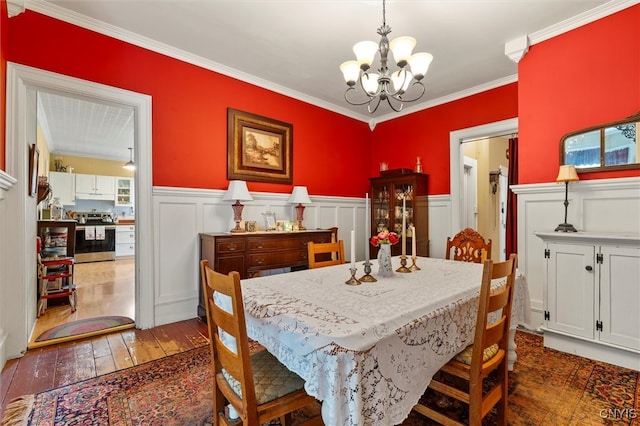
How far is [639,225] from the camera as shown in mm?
2342

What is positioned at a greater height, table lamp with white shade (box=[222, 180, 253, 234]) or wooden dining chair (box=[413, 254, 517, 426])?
table lamp with white shade (box=[222, 180, 253, 234])

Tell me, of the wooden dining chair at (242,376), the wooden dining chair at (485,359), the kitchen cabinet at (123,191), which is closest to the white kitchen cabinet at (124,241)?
the kitchen cabinet at (123,191)

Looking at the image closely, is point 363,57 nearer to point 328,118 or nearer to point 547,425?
point 547,425

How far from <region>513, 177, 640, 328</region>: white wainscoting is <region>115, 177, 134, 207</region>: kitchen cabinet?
30.3 ft

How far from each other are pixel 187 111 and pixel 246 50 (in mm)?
924

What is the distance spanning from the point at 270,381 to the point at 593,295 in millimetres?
2614

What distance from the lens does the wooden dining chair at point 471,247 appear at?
103 inches

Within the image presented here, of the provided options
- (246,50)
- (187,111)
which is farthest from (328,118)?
(187,111)

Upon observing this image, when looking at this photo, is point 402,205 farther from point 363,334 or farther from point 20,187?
point 20,187

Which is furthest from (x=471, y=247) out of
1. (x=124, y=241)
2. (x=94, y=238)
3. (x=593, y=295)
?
(x=124, y=241)

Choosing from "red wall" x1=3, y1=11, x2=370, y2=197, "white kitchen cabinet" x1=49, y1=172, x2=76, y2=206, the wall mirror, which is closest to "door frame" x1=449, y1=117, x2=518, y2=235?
the wall mirror

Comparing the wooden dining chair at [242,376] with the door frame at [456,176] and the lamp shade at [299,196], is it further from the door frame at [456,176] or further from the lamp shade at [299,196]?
A: the door frame at [456,176]

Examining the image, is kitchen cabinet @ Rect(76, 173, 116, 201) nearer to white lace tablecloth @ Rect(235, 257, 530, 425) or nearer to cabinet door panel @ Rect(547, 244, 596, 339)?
white lace tablecloth @ Rect(235, 257, 530, 425)

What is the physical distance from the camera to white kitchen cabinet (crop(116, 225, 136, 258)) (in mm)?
7754
